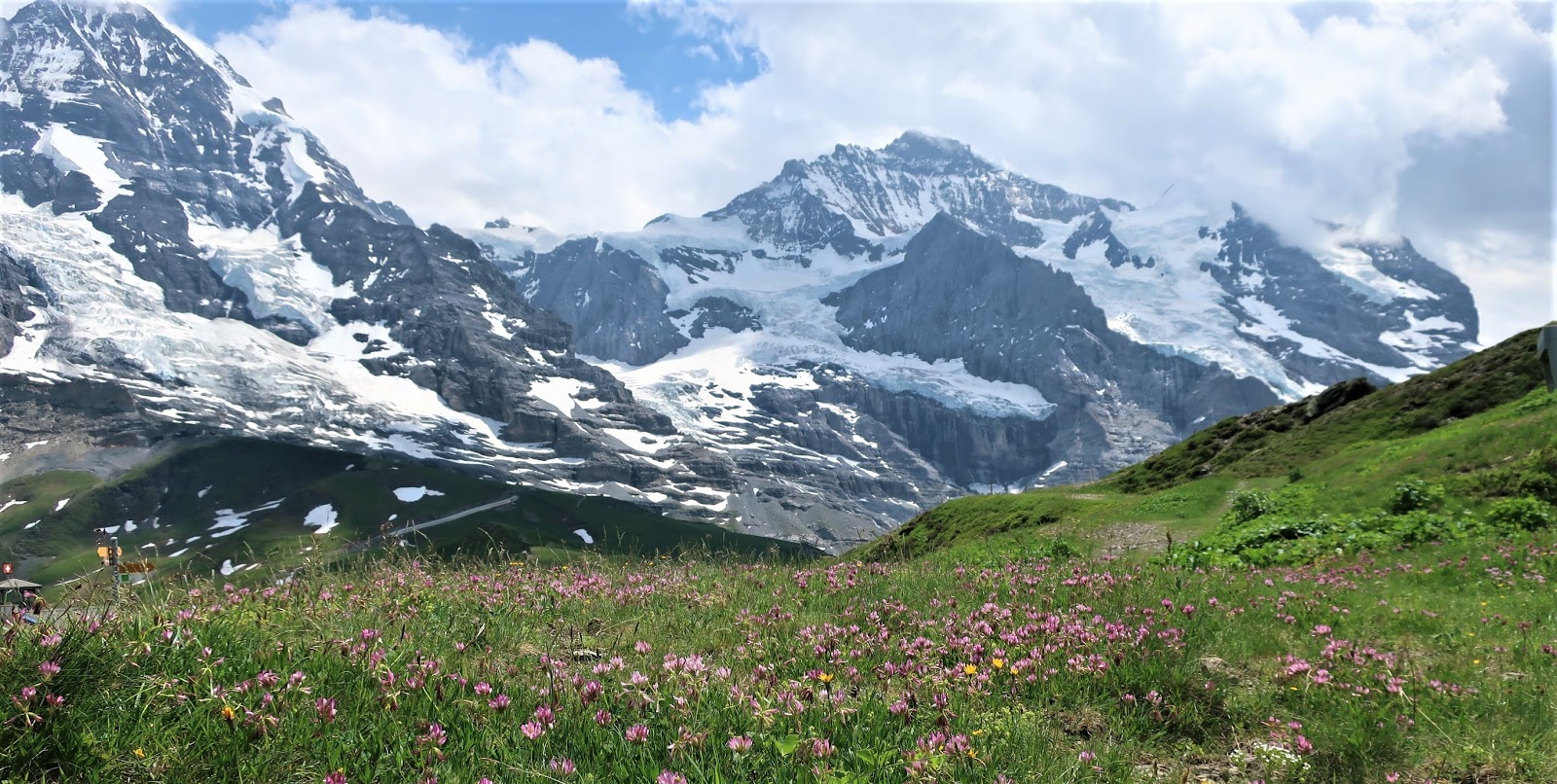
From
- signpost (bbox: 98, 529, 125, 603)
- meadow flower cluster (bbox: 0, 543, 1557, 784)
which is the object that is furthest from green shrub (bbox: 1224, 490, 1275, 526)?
signpost (bbox: 98, 529, 125, 603)

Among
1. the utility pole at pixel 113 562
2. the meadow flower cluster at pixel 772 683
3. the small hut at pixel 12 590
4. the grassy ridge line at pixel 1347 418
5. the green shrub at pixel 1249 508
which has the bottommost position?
the meadow flower cluster at pixel 772 683

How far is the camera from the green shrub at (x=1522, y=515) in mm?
16312

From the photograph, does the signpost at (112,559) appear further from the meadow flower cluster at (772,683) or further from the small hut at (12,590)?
the small hut at (12,590)

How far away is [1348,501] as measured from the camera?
21484 millimetres

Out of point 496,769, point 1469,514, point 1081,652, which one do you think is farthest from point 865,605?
point 1469,514

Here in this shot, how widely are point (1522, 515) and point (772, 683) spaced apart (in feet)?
58.7

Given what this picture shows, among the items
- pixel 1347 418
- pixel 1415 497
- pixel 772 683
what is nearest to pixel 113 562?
pixel 772 683

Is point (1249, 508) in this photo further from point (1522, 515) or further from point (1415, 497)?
point (1522, 515)

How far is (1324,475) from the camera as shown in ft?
91.4

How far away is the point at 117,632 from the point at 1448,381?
4430 cm

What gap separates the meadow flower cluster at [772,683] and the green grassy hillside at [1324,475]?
21.4 feet

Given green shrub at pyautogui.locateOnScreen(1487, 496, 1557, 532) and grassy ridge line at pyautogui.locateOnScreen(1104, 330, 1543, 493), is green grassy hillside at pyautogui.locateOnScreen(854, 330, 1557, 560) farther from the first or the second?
green shrub at pyautogui.locateOnScreen(1487, 496, 1557, 532)

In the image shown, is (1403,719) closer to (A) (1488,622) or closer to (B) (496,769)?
(A) (1488,622)

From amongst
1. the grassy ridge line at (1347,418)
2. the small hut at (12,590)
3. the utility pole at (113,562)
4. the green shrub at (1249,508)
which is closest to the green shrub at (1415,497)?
the green shrub at (1249,508)
